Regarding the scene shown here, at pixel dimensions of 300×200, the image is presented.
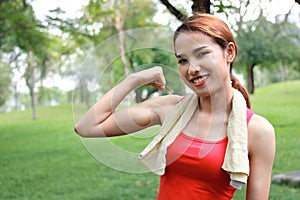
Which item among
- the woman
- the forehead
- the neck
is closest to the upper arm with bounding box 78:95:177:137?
the woman

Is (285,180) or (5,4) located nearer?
(285,180)

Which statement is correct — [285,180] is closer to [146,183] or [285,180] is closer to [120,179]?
[146,183]

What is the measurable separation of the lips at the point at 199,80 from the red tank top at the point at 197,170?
0.60 ft

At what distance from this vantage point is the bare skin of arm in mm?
1390

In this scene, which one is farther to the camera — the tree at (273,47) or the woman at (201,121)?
the tree at (273,47)

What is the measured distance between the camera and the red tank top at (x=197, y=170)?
1.28m

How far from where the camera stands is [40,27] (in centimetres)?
1081

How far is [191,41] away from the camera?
126cm

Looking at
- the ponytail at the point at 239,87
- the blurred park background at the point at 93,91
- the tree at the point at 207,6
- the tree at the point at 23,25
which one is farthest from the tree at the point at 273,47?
the ponytail at the point at 239,87

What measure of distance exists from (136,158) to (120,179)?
4.77 metres

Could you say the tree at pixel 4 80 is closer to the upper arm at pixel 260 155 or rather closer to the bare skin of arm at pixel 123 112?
the bare skin of arm at pixel 123 112

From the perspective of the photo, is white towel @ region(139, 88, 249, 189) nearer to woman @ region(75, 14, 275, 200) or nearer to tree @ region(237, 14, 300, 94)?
woman @ region(75, 14, 275, 200)

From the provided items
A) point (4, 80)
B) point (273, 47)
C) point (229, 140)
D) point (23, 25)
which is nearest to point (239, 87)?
point (229, 140)

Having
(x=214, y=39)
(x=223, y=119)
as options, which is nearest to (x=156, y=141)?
(x=223, y=119)
